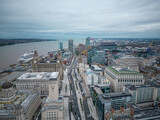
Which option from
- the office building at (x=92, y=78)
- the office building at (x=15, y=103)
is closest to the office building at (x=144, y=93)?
the office building at (x=92, y=78)

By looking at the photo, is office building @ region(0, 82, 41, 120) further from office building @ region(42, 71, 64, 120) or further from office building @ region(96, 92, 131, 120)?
office building @ region(96, 92, 131, 120)

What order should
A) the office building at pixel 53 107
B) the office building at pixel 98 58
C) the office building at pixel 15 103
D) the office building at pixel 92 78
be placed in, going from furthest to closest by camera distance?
1. the office building at pixel 98 58
2. the office building at pixel 92 78
3. the office building at pixel 53 107
4. the office building at pixel 15 103

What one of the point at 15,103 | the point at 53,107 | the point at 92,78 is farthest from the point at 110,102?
the point at 15,103

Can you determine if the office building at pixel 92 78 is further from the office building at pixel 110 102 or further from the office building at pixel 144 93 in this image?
the office building at pixel 110 102

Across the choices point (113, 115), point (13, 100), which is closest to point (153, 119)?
point (113, 115)

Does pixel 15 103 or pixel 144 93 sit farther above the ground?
pixel 144 93

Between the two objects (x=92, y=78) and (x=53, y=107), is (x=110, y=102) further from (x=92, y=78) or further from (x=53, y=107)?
(x=92, y=78)
